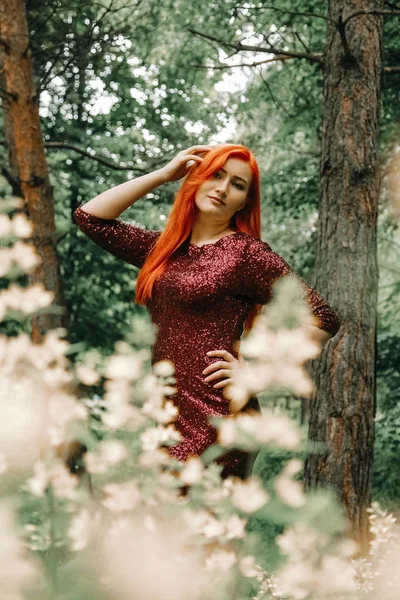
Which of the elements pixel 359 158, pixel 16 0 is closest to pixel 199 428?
pixel 359 158

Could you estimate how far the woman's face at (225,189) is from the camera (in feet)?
7.71

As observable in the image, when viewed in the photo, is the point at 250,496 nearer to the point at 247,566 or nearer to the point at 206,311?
the point at 247,566

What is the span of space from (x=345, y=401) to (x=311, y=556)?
3.11 metres

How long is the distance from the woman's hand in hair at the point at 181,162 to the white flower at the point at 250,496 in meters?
1.76

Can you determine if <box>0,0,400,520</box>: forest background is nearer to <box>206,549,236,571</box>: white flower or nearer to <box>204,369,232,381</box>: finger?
<box>204,369,232,381</box>: finger

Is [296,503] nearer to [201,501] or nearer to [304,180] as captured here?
[201,501]

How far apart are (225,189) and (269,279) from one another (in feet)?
1.12

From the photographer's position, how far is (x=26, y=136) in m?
5.14

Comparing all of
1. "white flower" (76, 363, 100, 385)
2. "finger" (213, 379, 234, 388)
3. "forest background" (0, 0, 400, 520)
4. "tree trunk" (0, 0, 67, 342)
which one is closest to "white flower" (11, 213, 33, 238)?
"white flower" (76, 363, 100, 385)

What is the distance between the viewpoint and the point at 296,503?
761 millimetres

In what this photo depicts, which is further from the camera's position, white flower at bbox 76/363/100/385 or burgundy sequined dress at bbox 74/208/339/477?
burgundy sequined dress at bbox 74/208/339/477

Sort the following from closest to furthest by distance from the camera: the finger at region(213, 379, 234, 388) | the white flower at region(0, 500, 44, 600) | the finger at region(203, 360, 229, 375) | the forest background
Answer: the white flower at region(0, 500, 44, 600) → the finger at region(213, 379, 234, 388) → the finger at region(203, 360, 229, 375) → the forest background

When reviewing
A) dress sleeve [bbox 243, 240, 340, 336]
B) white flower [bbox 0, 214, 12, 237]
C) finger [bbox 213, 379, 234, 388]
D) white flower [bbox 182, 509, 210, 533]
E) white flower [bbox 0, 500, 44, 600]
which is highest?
dress sleeve [bbox 243, 240, 340, 336]

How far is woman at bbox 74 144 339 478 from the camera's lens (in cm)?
220
